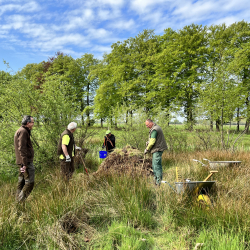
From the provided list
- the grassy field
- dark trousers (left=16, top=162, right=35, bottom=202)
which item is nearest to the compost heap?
the grassy field

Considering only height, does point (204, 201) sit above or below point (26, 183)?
below

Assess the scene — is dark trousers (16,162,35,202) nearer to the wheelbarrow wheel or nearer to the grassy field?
the grassy field

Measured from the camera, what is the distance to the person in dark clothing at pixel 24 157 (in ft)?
14.4

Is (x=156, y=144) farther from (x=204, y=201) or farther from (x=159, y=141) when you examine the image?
(x=204, y=201)

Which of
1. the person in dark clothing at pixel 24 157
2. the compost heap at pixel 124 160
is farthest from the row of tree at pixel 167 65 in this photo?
the person in dark clothing at pixel 24 157

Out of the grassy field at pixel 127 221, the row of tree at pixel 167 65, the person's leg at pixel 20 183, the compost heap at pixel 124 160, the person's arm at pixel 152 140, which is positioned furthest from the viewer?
the row of tree at pixel 167 65

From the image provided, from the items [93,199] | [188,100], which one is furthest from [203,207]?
[188,100]

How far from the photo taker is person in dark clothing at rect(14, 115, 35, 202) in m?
4.38

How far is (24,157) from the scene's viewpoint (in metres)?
4.36

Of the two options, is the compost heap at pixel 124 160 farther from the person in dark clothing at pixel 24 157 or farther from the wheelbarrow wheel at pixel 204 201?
the wheelbarrow wheel at pixel 204 201

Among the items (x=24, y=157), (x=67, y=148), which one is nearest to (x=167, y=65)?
(x=67, y=148)

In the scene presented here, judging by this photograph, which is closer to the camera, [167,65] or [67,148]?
[67,148]

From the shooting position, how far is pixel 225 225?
301 cm

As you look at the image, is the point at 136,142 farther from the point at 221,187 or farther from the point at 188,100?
the point at 188,100
